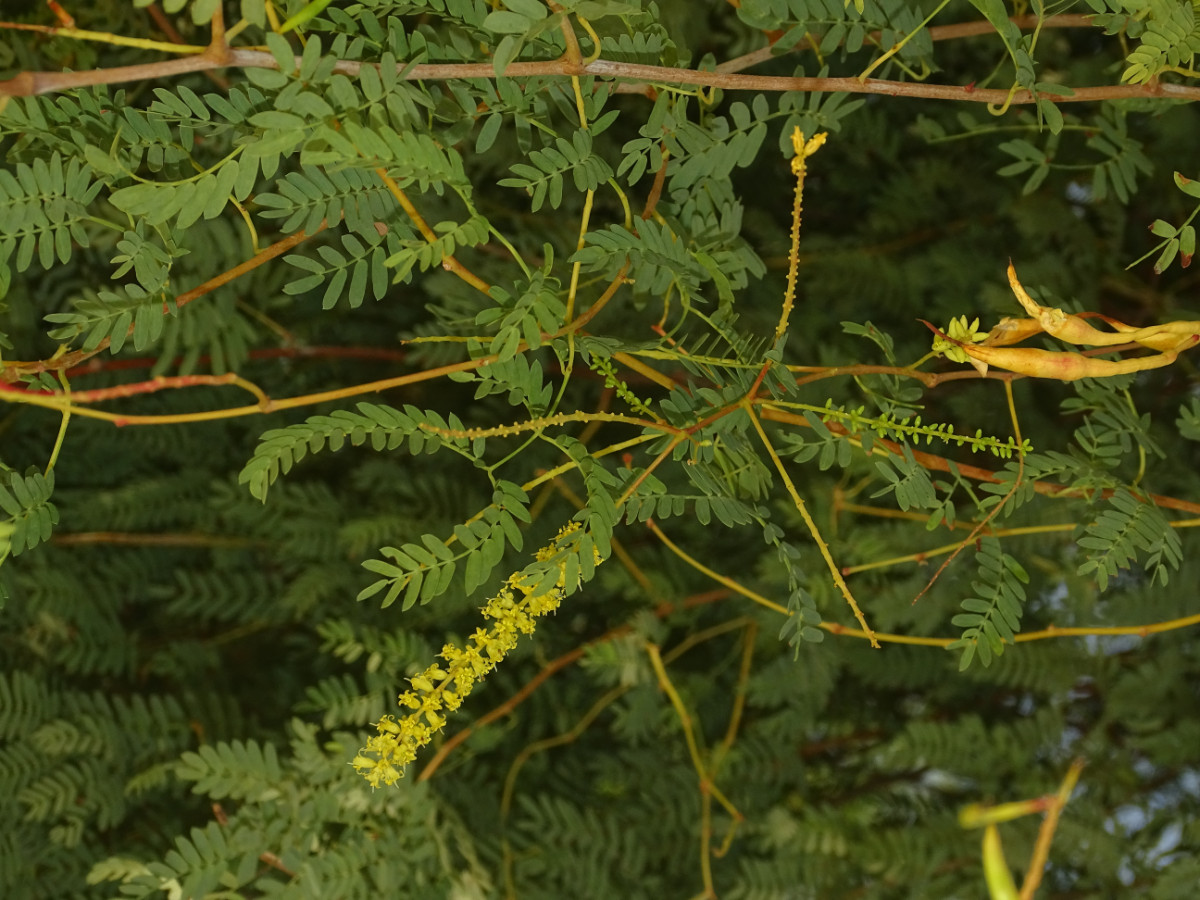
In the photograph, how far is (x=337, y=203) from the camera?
0.62 m

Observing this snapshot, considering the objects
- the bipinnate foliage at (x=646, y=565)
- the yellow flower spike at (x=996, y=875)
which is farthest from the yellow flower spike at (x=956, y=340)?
the yellow flower spike at (x=996, y=875)

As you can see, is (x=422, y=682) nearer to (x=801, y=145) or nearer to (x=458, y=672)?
(x=458, y=672)

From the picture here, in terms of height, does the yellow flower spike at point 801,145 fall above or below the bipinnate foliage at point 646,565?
above

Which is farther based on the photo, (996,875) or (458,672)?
(458,672)

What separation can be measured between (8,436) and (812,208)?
3.78 feet

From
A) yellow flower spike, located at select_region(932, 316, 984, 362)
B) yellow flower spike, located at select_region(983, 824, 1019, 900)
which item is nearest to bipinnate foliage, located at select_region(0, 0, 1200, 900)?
yellow flower spike, located at select_region(932, 316, 984, 362)

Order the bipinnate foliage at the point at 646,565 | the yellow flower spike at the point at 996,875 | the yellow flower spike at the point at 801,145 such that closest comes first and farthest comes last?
the yellow flower spike at the point at 996,875 < the yellow flower spike at the point at 801,145 < the bipinnate foliage at the point at 646,565

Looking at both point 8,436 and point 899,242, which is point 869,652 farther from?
point 8,436

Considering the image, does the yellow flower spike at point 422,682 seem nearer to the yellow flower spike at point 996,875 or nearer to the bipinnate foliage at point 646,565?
the bipinnate foliage at point 646,565

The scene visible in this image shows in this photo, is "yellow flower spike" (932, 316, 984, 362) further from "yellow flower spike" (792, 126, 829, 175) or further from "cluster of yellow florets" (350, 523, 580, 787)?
"cluster of yellow florets" (350, 523, 580, 787)

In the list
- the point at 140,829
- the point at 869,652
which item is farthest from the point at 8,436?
the point at 869,652

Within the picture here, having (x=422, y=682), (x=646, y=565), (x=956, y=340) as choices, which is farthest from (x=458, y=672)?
(x=646, y=565)

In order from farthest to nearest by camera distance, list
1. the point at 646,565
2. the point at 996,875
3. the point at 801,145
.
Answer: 1. the point at 646,565
2. the point at 801,145
3. the point at 996,875

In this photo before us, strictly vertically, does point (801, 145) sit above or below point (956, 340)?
above
